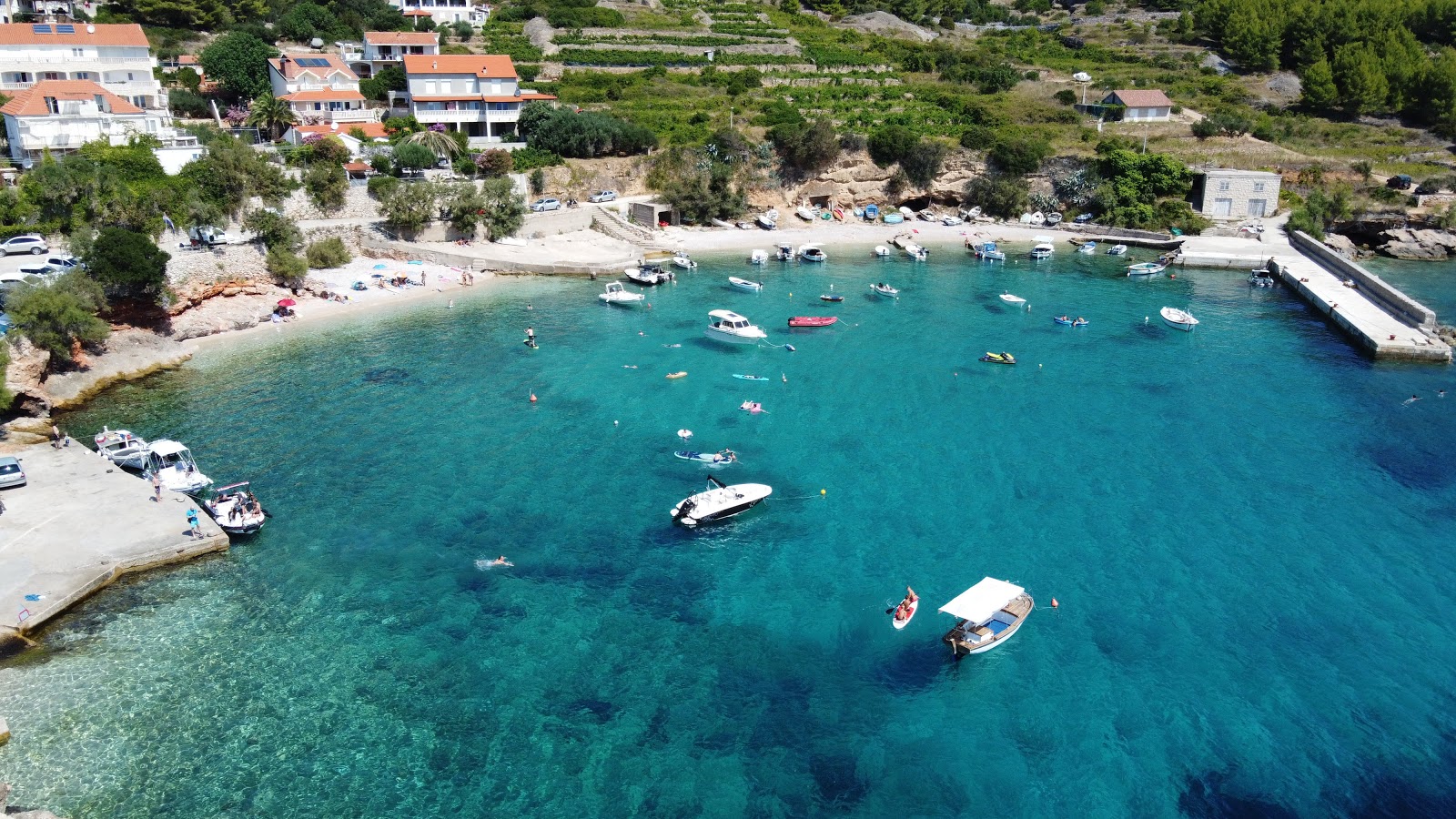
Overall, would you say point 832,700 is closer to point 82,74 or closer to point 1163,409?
point 1163,409

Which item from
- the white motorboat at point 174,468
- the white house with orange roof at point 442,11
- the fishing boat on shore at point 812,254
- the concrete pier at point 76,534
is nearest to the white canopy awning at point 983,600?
the concrete pier at point 76,534

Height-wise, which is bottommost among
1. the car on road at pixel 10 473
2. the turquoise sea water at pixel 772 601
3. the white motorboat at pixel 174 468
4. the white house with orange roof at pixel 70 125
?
the turquoise sea water at pixel 772 601

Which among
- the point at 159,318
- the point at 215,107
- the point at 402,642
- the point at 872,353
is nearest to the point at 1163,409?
the point at 872,353

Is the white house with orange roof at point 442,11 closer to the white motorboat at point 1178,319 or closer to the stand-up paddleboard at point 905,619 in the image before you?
the white motorboat at point 1178,319

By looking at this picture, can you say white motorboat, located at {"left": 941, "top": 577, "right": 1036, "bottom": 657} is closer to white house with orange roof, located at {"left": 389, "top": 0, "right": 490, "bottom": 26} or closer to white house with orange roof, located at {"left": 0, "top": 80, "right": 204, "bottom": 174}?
white house with orange roof, located at {"left": 0, "top": 80, "right": 204, "bottom": 174}

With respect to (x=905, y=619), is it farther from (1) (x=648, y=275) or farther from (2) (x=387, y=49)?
(2) (x=387, y=49)
